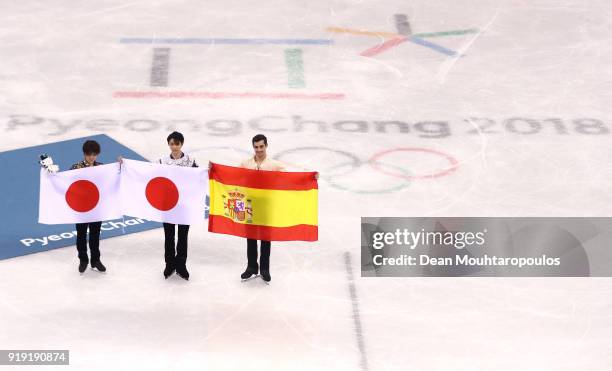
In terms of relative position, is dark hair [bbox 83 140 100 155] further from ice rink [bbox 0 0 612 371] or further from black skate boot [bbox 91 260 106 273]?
ice rink [bbox 0 0 612 371]

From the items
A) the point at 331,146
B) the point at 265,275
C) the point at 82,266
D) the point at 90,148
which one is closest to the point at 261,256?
the point at 265,275

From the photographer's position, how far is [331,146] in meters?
21.3

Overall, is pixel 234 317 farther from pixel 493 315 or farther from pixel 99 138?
pixel 99 138

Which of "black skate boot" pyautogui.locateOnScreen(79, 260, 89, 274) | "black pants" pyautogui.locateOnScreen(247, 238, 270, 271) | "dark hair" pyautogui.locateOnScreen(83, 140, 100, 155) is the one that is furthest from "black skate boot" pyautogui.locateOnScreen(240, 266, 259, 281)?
"dark hair" pyautogui.locateOnScreen(83, 140, 100, 155)

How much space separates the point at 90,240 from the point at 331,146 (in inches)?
216

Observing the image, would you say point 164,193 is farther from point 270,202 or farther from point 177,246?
point 270,202

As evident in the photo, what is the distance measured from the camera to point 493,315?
16.3 m

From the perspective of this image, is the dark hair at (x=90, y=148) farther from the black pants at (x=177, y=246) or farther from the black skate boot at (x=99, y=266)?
the black skate boot at (x=99, y=266)

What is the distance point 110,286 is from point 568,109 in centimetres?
945

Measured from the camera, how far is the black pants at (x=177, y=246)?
16750 mm

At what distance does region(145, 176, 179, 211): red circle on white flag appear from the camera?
16.6 meters

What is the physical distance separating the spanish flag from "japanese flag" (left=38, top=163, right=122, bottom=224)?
1329 millimetres

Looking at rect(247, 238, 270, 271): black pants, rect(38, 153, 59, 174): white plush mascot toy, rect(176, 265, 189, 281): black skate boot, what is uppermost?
rect(38, 153, 59, 174): white plush mascot toy

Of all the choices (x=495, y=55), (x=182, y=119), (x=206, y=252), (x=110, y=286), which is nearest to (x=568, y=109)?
(x=495, y=55)
